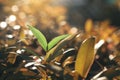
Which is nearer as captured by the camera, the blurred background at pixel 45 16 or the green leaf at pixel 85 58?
the green leaf at pixel 85 58

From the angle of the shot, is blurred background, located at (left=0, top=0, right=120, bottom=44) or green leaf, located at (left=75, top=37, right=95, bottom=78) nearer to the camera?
green leaf, located at (left=75, top=37, right=95, bottom=78)

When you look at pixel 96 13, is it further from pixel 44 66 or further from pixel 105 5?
pixel 44 66

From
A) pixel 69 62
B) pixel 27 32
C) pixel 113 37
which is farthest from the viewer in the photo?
pixel 113 37

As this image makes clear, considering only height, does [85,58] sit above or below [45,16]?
below

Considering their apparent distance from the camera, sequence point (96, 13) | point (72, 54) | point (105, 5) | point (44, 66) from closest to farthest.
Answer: point (44, 66) → point (72, 54) → point (96, 13) → point (105, 5)

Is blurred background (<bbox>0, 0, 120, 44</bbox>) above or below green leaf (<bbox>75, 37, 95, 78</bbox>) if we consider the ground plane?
above

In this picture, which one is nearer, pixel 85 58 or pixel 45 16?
Answer: pixel 85 58

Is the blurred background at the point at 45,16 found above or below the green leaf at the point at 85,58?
above

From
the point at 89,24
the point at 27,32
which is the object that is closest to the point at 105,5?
the point at 89,24
